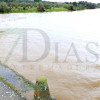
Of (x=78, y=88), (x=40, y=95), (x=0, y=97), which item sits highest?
(x=40, y=95)

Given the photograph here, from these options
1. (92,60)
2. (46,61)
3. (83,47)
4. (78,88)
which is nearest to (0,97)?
(78,88)

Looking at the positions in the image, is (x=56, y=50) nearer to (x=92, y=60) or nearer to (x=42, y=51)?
(x=42, y=51)

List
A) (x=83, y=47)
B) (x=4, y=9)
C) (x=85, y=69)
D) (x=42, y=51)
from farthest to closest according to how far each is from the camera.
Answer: (x=4, y=9)
(x=83, y=47)
(x=42, y=51)
(x=85, y=69)

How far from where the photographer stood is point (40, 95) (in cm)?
312

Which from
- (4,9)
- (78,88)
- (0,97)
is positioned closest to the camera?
(0,97)

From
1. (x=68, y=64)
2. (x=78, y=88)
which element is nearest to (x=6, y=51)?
(x=68, y=64)

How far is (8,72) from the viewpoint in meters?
4.62

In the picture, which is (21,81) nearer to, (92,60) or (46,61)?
(46,61)

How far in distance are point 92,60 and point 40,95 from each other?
3905 mm

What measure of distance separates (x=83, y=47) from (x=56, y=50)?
151 centimetres

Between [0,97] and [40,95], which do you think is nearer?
[40,95]

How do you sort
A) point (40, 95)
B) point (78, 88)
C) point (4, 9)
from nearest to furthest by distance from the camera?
point (40, 95)
point (78, 88)
point (4, 9)

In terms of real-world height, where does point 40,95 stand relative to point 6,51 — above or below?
above

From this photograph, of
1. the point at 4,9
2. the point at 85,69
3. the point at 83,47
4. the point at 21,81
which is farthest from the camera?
the point at 4,9
